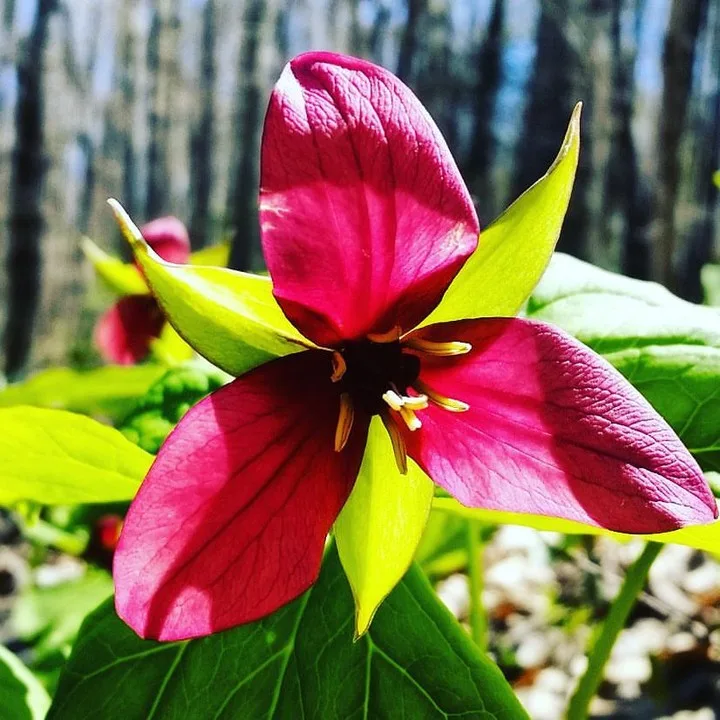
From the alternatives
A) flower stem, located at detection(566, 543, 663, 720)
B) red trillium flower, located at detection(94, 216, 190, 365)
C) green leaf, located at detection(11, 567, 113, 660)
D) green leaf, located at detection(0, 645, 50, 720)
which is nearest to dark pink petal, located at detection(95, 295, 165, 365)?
red trillium flower, located at detection(94, 216, 190, 365)

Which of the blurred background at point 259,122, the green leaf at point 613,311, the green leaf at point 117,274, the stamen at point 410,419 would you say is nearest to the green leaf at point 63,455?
the stamen at point 410,419

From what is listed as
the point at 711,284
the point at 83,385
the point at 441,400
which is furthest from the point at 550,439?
the point at 711,284

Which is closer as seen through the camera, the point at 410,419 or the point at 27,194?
the point at 410,419

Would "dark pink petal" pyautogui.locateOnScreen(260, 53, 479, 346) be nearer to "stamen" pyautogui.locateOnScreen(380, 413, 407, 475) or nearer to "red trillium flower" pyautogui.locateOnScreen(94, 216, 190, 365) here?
"stamen" pyautogui.locateOnScreen(380, 413, 407, 475)

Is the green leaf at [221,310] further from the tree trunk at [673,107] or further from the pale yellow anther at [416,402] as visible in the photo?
the tree trunk at [673,107]

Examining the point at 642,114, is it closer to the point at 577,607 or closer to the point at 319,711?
the point at 577,607

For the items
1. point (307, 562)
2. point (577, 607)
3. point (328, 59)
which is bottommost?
point (577, 607)

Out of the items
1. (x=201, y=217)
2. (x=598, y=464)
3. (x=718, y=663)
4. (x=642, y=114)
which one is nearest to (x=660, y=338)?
(x=598, y=464)

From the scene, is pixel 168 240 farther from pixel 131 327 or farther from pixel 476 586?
pixel 476 586
